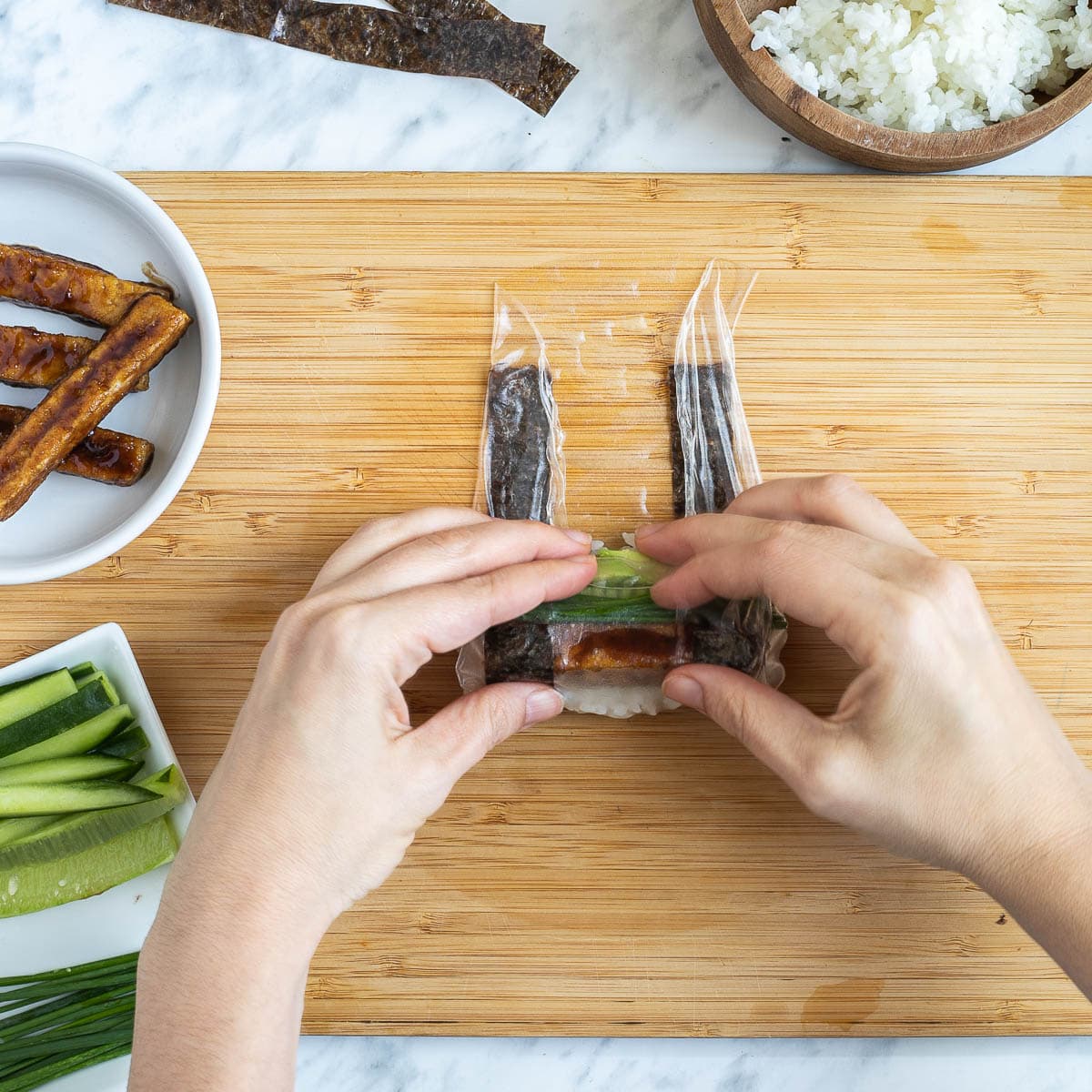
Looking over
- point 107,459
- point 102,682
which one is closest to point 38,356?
point 107,459

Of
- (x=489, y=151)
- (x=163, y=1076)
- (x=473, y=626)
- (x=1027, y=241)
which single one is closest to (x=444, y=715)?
(x=473, y=626)

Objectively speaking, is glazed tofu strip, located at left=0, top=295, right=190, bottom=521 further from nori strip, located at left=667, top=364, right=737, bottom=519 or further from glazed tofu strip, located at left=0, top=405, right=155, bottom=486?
nori strip, located at left=667, top=364, right=737, bottom=519

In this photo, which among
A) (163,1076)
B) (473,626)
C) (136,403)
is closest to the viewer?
(163,1076)

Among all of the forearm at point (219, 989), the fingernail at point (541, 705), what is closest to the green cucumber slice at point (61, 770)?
the forearm at point (219, 989)

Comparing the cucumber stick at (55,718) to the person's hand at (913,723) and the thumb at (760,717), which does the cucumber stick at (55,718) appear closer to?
the thumb at (760,717)

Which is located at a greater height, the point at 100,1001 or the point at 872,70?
the point at 872,70

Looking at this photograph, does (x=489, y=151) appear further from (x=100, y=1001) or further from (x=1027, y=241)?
(x=100, y=1001)
